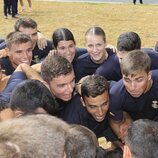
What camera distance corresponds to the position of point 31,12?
18.3 metres

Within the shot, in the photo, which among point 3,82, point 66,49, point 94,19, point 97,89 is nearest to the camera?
point 97,89

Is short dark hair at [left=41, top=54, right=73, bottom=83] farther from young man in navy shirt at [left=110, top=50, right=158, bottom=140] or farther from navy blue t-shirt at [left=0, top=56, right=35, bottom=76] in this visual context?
navy blue t-shirt at [left=0, top=56, right=35, bottom=76]

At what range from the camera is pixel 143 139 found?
2.41 m

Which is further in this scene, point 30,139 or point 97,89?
point 97,89

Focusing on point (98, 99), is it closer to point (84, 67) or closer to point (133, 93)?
→ point (133, 93)

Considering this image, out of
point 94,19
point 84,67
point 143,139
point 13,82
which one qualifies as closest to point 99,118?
point 13,82

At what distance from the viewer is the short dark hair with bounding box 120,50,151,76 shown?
13.0 ft

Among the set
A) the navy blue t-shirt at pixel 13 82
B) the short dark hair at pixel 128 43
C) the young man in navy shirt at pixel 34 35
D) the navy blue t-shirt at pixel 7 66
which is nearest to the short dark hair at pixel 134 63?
the short dark hair at pixel 128 43

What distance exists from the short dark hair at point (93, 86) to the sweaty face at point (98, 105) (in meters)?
0.04

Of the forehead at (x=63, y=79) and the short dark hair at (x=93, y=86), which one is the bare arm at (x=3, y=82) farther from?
the short dark hair at (x=93, y=86)

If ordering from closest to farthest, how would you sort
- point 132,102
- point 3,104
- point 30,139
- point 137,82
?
point 30,139
point 3,104
point 137,82
point 132,102

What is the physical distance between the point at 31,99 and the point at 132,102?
4.85ft

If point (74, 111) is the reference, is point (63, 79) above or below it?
above

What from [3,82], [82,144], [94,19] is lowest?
[94,19]
